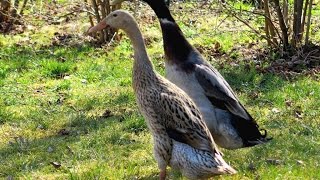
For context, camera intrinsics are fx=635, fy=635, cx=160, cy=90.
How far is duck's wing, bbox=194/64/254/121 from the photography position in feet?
20.9

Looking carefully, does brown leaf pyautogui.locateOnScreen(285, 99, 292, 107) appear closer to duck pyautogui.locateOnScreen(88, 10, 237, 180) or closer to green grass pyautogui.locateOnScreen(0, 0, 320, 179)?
green grass pyautogui.locateOnScreen(0, 0, 320, 179)

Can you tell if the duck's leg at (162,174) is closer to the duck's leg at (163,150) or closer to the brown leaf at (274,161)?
the duck's leg at (163,150)

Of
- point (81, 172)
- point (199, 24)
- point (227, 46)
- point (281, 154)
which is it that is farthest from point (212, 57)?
point (81, 172)

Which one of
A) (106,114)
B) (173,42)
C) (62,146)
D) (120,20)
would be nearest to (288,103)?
(173,42)

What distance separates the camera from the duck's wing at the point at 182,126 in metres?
5.32

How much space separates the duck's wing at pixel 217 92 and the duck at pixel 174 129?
88 centimetres

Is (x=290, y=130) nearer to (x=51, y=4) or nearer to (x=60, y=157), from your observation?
(x=60, y=157)

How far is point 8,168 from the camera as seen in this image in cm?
623

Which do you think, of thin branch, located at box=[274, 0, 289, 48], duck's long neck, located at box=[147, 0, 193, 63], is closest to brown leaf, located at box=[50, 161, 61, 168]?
duck's long neck, located at box=[147, 0, 193, 63]

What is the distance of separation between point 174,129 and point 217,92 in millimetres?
1158

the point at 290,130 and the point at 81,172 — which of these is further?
the point at 290,130

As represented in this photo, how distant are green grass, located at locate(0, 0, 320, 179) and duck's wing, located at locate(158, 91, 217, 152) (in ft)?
2.33

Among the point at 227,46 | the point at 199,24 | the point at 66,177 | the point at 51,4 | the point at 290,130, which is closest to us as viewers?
the point at 66,177

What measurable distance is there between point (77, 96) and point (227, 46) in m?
3.52
